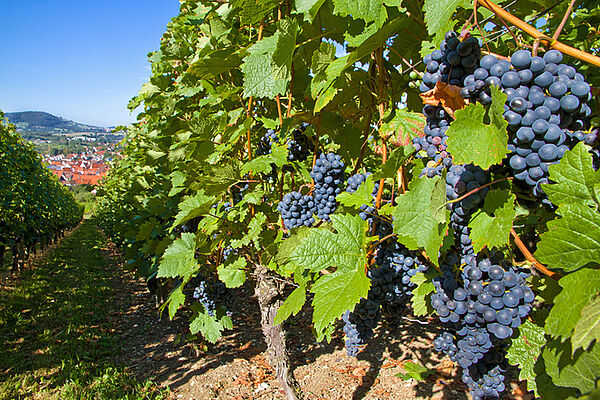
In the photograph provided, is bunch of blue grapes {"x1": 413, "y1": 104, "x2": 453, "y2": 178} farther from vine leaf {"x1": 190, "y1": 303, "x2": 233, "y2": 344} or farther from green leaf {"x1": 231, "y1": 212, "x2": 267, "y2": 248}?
vine leaf {"x1": 190, "y1": 303, "x2": 233, "y2": 344}

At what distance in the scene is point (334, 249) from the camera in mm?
1153

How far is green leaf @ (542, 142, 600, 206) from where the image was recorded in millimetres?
689

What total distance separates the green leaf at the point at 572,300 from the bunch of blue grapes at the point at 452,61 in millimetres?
497

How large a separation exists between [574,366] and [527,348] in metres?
0.33

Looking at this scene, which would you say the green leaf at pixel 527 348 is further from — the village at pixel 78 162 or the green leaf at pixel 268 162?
the village at pixel 78 162

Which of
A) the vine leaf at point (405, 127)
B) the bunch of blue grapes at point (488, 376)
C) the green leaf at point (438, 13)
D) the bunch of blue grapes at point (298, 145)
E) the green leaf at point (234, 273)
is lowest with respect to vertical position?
the green leaf at point (234, 273)

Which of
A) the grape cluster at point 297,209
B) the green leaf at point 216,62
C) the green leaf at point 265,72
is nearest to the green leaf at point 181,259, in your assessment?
the grape cluster at point 297,209

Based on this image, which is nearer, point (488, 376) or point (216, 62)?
point (488, 376)

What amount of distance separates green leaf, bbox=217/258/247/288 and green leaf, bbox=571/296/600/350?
219 cm

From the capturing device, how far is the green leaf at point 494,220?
800mm

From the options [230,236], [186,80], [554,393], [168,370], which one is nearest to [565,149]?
[554,393]

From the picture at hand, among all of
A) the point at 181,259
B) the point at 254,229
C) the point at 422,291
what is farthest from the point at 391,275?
the point at 181,259

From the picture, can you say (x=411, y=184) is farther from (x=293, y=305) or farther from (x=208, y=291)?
(x=208, y=291)

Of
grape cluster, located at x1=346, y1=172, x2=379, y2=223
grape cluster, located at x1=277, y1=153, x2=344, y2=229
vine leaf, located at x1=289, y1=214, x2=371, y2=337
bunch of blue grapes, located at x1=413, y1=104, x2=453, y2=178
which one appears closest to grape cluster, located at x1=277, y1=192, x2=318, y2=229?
grape cluster, located at x1=277, y1=153, x2=344, y2=229
